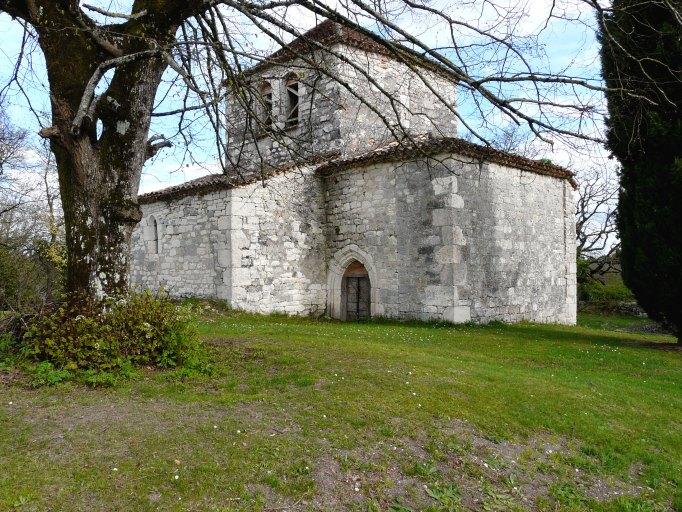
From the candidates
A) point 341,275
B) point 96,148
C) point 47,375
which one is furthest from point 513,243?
point 47,375

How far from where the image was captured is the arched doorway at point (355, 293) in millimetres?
15016

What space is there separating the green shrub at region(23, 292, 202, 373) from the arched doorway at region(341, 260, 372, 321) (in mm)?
8741

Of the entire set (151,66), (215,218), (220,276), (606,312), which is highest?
(151,66)

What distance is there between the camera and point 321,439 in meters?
4.67

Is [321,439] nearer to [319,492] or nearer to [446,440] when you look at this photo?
[319,492]

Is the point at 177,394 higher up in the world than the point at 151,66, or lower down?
lower down

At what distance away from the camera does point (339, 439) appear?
185 inches

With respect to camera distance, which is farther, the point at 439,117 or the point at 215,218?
the point at 439,117

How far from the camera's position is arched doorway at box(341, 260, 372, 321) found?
15016 mm

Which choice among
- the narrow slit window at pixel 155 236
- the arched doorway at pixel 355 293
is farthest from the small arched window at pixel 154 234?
the arched doorway at pixel 355 293

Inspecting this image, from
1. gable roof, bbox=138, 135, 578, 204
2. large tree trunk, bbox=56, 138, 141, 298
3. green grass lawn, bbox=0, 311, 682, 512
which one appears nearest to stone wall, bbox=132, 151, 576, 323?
gable roof, bbox=138, 135, 578, 204

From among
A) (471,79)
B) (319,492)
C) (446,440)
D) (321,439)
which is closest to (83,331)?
(321,439)

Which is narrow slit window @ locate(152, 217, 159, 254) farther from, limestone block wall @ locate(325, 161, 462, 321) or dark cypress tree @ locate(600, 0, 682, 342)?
dark cypress tree @ locate(600, 0, 682, 342)

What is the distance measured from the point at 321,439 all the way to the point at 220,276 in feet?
33.3
